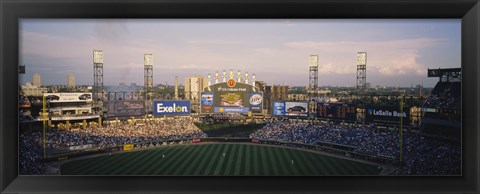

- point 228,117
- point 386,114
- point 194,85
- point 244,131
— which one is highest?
point 194,85

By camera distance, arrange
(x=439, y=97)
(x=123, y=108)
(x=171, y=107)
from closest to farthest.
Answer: (x=439, y=97)
(x=123, y=108)
(x=171, y=107)

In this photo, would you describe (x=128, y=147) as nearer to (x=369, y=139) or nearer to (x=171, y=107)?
(x=171, y=107)

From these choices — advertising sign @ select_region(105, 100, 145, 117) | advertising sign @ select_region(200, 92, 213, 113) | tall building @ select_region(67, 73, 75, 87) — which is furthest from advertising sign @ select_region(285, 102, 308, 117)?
tall building @ select_region(67, 73, 75, 87)

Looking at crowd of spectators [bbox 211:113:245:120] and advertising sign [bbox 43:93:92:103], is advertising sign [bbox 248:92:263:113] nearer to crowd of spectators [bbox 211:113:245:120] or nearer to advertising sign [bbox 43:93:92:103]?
crowd of spectators [bbox 211:113:245:120]

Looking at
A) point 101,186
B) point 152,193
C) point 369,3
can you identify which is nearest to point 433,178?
point 369,3

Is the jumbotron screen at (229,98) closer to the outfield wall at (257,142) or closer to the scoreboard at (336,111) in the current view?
the outfield wall at (257,142)

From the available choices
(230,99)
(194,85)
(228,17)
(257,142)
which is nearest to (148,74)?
(194,85)
